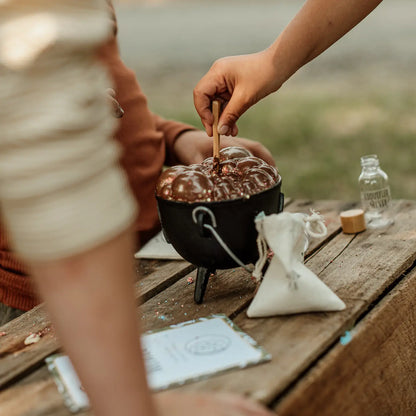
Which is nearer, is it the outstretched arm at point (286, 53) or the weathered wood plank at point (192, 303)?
the weathered wood plank at point (192, 303)

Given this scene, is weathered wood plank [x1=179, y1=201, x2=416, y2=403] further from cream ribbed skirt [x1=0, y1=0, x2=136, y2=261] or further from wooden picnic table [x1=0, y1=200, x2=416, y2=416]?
cream ribbed skirt [x1=0, y1=0, x2=136, y2=261]

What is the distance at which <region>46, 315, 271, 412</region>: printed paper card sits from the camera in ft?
3.02

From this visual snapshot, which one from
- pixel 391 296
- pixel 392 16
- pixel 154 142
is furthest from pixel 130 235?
pixel 392 16

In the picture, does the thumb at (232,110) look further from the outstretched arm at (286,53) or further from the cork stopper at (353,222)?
the cork stopper at (353,222)

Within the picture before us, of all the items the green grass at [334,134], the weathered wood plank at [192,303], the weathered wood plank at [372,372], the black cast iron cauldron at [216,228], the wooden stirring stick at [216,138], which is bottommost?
the green grass at [334,134]

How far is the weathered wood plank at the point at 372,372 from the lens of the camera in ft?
3.02

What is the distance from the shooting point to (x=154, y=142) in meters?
1.89

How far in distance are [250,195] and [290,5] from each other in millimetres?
18070

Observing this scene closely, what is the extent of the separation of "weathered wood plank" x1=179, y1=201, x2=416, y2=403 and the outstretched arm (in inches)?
15.4

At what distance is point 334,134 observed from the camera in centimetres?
478

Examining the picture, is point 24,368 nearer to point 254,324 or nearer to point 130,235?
point 254,324

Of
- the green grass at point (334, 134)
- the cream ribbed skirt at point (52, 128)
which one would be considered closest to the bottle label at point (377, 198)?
the cream ribbed skirt at point (52, 128)

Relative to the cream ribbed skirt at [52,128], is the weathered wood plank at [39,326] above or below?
below

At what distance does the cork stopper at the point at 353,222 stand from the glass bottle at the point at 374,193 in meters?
0.06
